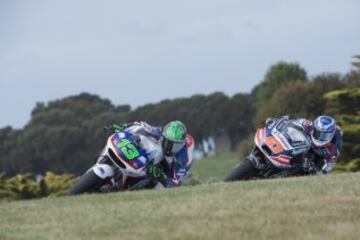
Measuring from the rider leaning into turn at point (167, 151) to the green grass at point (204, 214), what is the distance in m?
2.73

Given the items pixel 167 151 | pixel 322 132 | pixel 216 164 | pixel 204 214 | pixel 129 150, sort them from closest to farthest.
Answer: pixel 204 214, pixel 129 150, pixel 167 151, pixel 322 132, pixel 216 164

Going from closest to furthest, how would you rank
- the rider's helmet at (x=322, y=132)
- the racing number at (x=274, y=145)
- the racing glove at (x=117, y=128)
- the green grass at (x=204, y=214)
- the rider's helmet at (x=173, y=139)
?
the green grass at (x=204, y=214), the rider's helmet at (x=173, y=139), the racing glove at (x=117, y=128), the rider's helmet at (x=322, y=132), the racing number at (x=274, y=145)

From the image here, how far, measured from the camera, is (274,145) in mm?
17484

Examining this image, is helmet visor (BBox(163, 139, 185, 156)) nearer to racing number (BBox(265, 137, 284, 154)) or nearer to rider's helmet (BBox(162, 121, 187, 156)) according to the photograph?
rider's helmet (BBox(162, 121, 187, 156))

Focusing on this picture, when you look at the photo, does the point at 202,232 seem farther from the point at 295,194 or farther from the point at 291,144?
the point at 291,144

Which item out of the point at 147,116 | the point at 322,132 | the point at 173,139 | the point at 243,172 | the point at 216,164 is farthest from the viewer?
the point at 147,116

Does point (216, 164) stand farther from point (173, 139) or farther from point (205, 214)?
point (205, 214)

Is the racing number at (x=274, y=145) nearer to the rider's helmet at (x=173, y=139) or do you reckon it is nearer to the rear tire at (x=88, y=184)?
the rider's helmet at (x=173, y=139)

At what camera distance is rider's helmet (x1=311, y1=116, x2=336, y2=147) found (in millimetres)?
17031

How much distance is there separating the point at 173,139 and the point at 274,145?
262 centimetres

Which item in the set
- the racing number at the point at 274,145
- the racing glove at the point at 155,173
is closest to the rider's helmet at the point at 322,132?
the racing number at the point at 274,145

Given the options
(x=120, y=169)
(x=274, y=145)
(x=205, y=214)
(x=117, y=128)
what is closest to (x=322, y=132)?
(x=274, y=145)

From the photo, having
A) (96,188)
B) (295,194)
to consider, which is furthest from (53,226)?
(96,188)

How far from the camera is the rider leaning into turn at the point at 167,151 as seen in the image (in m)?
15.6
